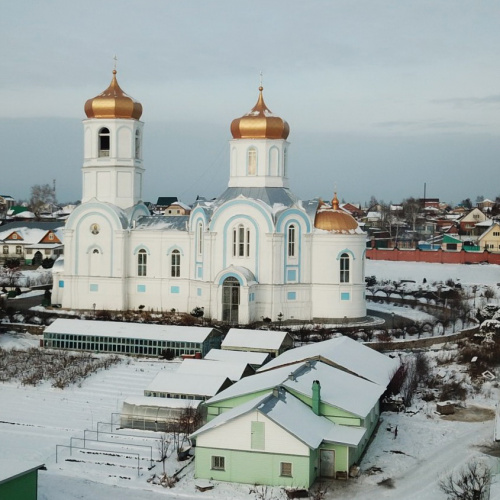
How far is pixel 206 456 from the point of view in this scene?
55.5 ft

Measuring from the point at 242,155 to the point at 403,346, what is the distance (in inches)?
407

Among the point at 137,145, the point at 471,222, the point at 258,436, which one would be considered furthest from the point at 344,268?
the point at 471,222

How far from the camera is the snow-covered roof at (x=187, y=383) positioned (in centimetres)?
2100

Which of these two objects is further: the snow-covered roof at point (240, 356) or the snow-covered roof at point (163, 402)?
the snow-covered roof at point (240, 356)

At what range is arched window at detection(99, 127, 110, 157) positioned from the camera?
1359 inches

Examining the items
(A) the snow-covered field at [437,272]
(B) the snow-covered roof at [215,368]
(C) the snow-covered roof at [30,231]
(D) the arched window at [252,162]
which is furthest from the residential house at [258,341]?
(C) the snow-covered roof at [30,231]

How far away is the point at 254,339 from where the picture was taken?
1068 inches

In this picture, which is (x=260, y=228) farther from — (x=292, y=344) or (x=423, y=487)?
(x=423, y=487)

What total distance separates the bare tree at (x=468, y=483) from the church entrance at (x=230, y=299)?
50.6ft

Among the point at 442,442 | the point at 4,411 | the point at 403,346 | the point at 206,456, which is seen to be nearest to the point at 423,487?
the point at 442,442

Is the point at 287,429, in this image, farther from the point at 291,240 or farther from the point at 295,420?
the point at 291,240

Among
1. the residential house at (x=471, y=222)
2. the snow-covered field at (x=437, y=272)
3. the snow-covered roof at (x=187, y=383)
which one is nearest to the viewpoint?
the snow-covered roof at (x=187, y=383)

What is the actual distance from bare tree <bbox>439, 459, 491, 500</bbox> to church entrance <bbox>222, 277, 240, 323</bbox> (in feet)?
50.6

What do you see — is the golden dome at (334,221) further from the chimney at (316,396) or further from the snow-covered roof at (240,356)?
the chimney at (316,396)
